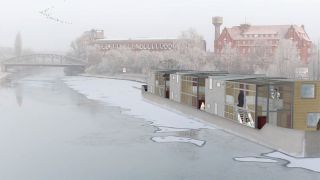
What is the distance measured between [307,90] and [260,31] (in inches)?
3827

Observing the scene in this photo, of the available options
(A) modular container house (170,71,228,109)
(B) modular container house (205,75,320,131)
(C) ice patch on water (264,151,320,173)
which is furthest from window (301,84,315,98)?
(A) modular container house (170,71,228,109)

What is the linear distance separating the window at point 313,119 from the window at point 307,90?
42.8 inches

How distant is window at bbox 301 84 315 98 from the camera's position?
86.6 ft

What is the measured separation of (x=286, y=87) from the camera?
88.2 feet

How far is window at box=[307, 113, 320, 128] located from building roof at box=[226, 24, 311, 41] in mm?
93861

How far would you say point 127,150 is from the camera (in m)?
23.9

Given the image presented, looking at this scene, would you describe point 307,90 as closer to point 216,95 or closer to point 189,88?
point 216,95

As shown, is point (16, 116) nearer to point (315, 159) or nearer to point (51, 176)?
point (51, 176)

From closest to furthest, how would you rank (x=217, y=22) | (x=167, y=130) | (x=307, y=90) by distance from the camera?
1. (x=307, y=90)
2. (x=167, y=130)
3. (x=217, y=22)

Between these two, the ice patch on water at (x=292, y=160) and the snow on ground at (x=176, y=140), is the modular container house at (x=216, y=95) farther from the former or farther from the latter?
the ice patch on water at (x=292, y=160)

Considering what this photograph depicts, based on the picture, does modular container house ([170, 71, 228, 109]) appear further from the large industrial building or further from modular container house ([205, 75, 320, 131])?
the large industrial building

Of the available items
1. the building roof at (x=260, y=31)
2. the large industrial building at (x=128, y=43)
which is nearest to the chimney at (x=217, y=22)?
the large industrial building at (x=128, y=43)

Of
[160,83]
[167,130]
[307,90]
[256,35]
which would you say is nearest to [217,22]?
[256,35]

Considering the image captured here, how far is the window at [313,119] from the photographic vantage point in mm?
26688
